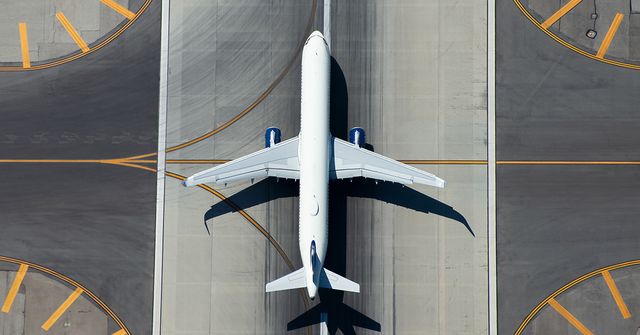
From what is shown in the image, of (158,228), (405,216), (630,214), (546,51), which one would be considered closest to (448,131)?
(405,216)

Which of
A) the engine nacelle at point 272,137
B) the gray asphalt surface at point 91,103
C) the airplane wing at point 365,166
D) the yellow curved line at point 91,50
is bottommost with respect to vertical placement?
the airplane wing at point 365,166

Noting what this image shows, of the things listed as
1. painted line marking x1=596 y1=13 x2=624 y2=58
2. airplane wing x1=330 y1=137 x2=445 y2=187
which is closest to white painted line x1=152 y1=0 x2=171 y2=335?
airplane wing x1=330 y1=137 x2=445 y2=187

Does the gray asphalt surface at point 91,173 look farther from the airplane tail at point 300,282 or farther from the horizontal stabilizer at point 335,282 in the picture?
the horizontal stabilizer at point 335,282

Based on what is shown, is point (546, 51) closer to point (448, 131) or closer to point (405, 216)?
point (448, 131)

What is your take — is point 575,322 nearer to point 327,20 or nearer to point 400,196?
point 400,196

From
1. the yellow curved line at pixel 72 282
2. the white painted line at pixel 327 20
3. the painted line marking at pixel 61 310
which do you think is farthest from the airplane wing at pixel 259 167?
the painted line marking at pixel 61 310
